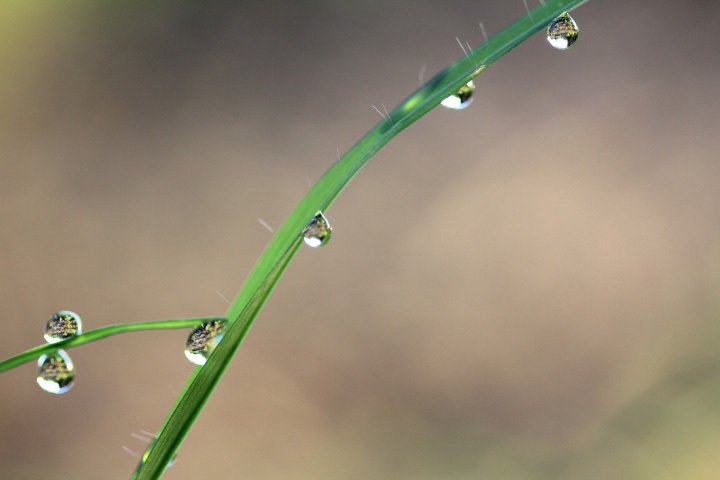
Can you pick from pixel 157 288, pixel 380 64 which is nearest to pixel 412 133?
pixel 380 64

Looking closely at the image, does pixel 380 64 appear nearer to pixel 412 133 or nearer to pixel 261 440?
pixel 412 133

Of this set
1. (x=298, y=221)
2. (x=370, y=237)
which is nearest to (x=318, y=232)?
(x=298, y=221)

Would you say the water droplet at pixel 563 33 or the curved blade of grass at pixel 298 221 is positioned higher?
the water droplet at pixel 563 33

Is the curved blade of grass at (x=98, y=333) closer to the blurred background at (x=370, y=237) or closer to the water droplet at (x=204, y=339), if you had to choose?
the water droplet at (x=204, y=339)

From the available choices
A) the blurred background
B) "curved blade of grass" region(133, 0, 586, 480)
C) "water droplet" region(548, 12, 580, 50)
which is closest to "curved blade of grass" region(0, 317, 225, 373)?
"curved blade of grass" region(133, 0, 586, 480)

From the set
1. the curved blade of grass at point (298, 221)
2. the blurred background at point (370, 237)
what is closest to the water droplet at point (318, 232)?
the curved blade of grass at point (298, 221)

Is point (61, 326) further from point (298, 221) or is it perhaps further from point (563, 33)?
point (563, 33)

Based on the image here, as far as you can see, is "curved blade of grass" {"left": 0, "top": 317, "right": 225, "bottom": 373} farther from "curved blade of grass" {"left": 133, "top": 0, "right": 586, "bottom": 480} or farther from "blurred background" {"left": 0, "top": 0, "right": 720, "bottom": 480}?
"blurred background" {"left": 0, "top": 0, "right": 720, "bottom": 480}
